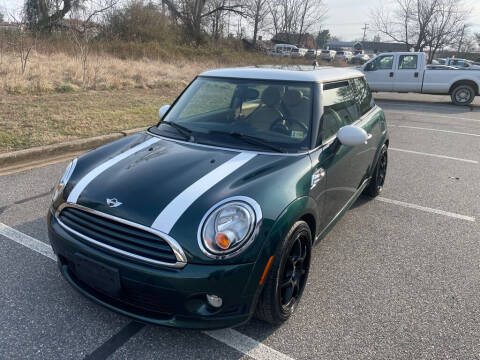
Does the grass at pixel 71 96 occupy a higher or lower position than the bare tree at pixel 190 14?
lower

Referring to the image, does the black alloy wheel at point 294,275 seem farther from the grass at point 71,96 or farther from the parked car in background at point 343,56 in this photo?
the parked car in background at point 343,56

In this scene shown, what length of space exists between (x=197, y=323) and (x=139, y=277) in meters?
0.40

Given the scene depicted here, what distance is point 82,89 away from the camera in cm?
1112

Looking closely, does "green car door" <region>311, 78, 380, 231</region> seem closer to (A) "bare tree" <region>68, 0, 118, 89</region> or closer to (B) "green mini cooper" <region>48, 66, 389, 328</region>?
(B) "green mini cooper" <region>48, 66, 389, 328</region>

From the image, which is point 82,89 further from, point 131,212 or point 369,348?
point 369,348

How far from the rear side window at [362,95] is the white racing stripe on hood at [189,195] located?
2115 mm

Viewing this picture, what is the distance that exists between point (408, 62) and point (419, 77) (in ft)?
2.38

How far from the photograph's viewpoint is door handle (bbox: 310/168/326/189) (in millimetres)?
2610

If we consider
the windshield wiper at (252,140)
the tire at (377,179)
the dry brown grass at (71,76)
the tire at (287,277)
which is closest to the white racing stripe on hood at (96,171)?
the windshield wiper at (252,140)

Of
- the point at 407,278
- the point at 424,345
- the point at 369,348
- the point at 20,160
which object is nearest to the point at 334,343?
the point at 369,348

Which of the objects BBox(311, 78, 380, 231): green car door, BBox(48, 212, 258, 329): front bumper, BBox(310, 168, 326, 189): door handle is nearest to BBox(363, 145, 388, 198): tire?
BBox(311, 78, 380, 231): green car door

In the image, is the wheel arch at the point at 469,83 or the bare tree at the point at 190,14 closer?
the wheel arch at the point at 469,83

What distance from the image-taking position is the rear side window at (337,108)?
3.09 metres

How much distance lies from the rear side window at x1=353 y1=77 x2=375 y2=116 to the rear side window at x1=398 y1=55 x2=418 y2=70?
11629mm
